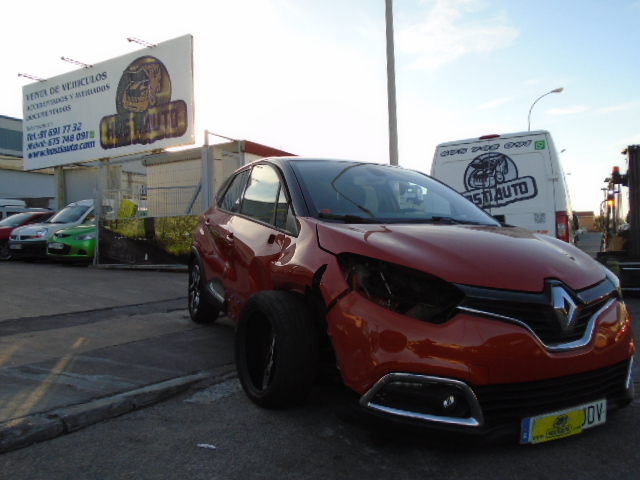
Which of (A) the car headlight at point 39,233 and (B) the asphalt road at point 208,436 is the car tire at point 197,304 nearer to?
(B) the asphalt road at point 208,436

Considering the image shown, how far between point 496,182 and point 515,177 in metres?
0.28

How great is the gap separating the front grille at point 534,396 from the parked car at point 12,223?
15.2 meters

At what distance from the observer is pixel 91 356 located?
4.29m

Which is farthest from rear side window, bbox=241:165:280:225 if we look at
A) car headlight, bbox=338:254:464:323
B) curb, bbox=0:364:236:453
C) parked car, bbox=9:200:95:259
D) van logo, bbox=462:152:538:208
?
parked car, bbox=9:200:95:259

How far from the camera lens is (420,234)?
2.88 metres

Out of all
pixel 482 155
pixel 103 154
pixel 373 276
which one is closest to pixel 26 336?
pixel 373 276

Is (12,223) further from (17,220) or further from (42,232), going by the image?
(42,232)

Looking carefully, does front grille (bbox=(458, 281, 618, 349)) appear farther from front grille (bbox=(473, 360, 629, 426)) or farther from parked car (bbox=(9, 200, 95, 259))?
parked car (bbox=(9, 200, 95, 259))

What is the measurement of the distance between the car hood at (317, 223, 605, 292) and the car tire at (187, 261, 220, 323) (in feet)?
9.18

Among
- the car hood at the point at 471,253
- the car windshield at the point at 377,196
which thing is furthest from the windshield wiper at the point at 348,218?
the car hood at the point at 471,253

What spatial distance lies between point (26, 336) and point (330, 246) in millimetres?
3561

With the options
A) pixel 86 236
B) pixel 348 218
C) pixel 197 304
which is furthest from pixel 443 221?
pixel 86 236

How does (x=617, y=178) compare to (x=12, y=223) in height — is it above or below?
above

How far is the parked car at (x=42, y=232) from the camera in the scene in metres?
13.3
